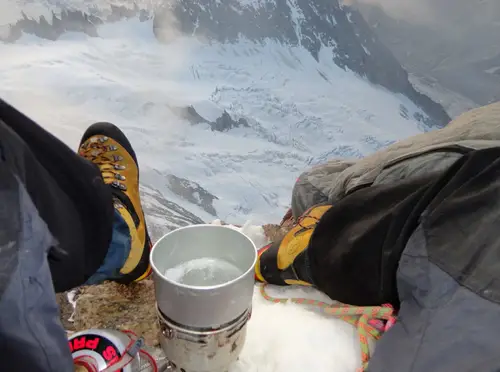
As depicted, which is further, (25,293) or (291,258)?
(291,258)

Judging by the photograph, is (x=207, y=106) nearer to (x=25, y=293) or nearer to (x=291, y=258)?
(x=291, y=258)

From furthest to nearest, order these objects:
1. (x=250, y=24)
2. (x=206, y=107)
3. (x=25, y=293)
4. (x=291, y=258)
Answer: (x=250, y=24) < (x=206, y=107) < (x=291, y=258) < (x=25, y=293)

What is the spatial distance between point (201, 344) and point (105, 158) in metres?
0.40

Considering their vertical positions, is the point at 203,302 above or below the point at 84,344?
above

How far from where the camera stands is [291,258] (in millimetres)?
699

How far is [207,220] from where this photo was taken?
106 cm

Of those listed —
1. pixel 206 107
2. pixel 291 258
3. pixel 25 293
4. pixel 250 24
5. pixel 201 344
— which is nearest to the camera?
pixel 25 293

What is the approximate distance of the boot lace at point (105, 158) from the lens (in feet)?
2.45

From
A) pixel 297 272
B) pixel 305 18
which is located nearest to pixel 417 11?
pixel 305 18

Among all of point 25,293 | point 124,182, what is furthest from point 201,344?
point 124,182

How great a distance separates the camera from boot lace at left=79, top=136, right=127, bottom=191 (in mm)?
746

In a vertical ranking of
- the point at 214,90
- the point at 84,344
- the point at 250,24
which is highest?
the point at 250,24

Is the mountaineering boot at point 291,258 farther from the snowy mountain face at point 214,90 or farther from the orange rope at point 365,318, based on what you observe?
the snowy mountain face at point 214,90

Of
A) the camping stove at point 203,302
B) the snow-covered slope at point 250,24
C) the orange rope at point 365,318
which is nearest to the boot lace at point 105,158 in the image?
the camping stove at point 203,302
